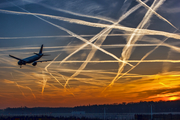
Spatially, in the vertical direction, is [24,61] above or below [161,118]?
above

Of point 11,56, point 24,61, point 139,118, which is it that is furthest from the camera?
point 139,118

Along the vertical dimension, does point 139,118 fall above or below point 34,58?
below

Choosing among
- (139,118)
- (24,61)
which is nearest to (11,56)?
(24,61)

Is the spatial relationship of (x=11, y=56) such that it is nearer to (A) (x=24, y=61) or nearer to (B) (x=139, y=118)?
(A) (x=24, y=61)

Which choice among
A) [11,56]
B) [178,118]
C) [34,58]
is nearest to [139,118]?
[178,118]

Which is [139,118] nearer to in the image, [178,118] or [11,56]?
[178,118]

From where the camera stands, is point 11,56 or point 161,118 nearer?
point 11,56

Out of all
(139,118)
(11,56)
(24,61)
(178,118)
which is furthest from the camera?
(178,118)

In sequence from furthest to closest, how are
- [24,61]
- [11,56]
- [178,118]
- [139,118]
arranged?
[178,118], [139,118], [24,61], [11,56]

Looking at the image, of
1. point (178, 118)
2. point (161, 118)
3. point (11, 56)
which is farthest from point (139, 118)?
point (11, 56)

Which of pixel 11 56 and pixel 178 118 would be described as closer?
pixel 11 56
